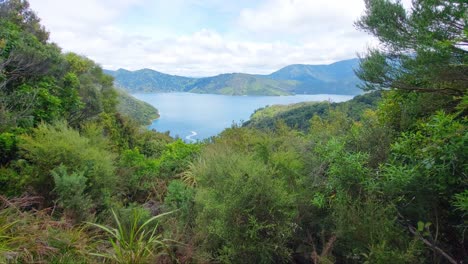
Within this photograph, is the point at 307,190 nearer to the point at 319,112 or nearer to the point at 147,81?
the point at 319,112

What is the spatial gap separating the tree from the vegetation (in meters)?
0.02

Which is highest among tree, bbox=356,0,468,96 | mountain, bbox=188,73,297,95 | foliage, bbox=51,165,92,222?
mountain, bbox=188,73,297,95

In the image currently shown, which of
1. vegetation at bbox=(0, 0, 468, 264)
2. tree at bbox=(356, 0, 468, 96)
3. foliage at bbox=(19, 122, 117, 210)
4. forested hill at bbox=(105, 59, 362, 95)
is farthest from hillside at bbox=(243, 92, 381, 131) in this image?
forested hill at bbox=(105, 59, 362, 95)

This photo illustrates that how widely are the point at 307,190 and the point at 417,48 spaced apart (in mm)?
2660

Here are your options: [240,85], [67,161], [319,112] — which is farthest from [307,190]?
[240,85]

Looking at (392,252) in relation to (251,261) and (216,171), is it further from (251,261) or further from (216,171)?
(216,171)

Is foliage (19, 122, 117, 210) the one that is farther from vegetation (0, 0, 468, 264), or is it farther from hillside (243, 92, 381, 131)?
hillside (243, 92, 381, 131)

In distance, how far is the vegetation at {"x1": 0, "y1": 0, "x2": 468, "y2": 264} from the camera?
6.42 feet

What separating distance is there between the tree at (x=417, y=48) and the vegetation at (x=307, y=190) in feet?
0.06

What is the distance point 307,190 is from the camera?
262 centimetres

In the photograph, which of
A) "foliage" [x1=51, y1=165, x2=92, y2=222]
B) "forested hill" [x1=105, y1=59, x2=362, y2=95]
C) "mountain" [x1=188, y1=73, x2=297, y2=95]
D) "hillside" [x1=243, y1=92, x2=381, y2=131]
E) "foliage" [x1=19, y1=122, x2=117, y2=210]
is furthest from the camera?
→ "mountain" [x1=188, y1=73, x2=297, y2=95]

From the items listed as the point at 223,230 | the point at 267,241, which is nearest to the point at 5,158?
the point at 223,230

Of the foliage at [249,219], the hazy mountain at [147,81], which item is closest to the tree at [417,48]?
the foliage at [249,219]

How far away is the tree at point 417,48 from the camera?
3396 mm
